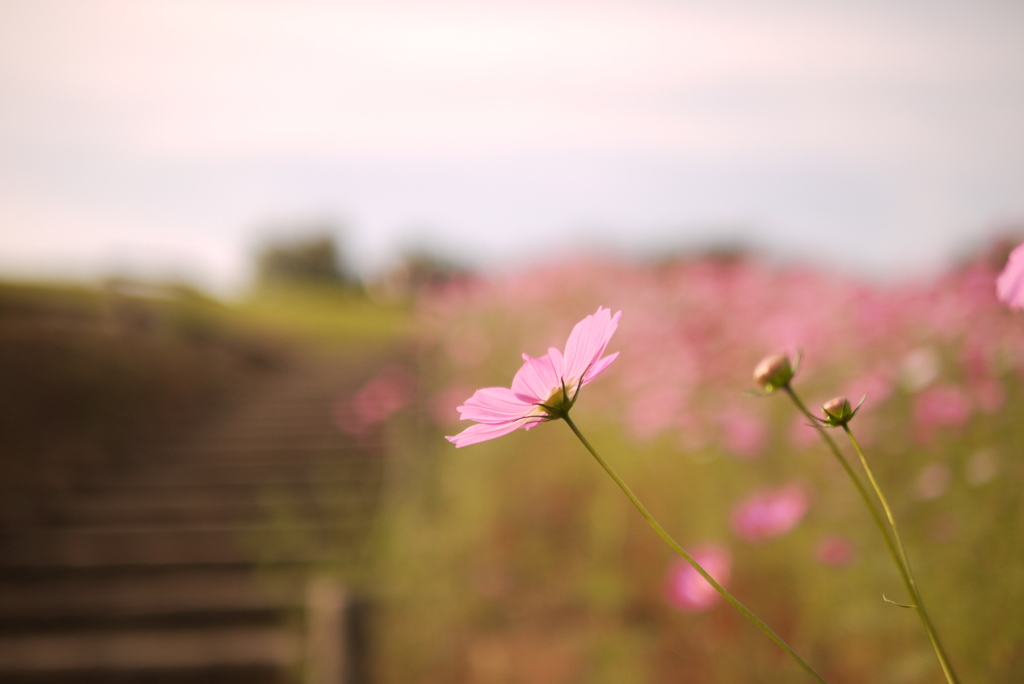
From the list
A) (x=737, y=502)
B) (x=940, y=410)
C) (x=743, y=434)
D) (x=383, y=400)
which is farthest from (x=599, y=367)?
(x=383, y=400)

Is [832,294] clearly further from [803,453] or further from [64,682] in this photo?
[64,682]

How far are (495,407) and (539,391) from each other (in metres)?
0.02

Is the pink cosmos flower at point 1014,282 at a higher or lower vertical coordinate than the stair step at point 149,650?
lower

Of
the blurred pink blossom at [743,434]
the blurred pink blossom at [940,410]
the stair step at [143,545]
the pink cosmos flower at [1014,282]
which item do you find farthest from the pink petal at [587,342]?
the stair step at [143,545]

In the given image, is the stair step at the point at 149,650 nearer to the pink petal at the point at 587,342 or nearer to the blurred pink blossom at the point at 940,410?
the blurred pink blossom at the point at 940,410

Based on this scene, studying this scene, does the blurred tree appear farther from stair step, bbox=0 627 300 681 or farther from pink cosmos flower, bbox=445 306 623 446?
pink cosmos flower, bbox=445 306 623 446

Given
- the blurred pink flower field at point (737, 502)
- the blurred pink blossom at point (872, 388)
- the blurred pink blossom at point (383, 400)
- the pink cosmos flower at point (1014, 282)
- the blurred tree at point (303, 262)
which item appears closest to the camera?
the pink cosmos flower at point (1014, 282)

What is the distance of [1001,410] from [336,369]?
18.6ft

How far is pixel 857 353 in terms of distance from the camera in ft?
4.53

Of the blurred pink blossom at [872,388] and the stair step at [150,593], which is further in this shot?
the stair step at [150,593]

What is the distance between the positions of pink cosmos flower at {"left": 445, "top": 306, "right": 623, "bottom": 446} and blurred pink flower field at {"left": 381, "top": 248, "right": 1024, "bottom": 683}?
50 centimetres

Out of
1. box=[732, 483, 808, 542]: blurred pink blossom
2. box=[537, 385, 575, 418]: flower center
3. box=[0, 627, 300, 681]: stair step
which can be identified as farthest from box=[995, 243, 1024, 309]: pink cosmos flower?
box=[0, 627, 300, 681]: stair step

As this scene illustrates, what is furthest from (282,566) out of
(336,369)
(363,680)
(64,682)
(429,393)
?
(336,369)

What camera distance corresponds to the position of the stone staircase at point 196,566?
2014 mm
